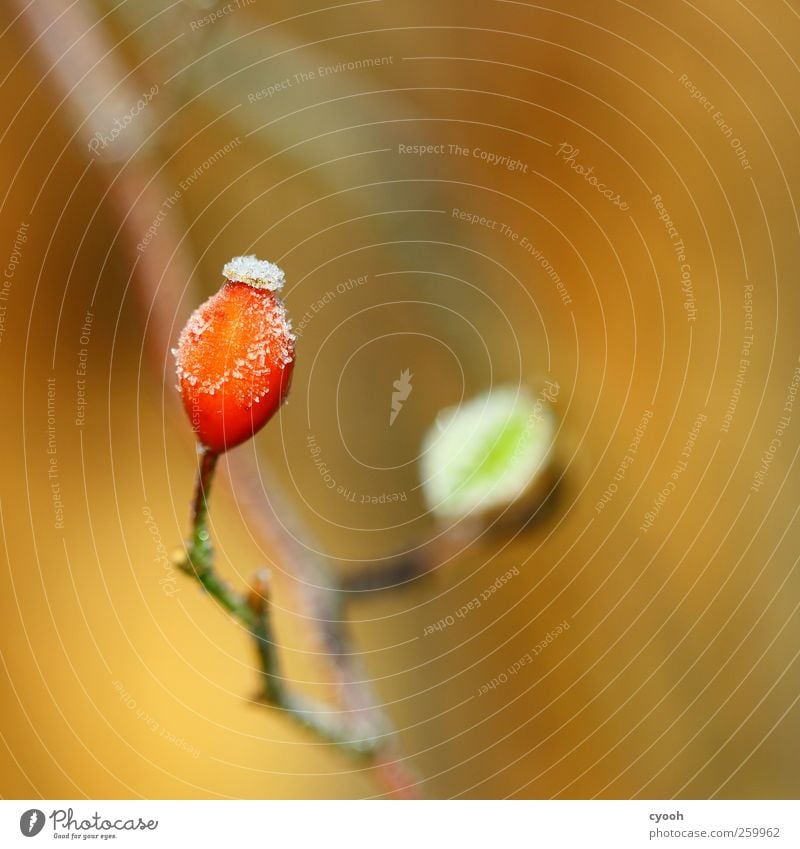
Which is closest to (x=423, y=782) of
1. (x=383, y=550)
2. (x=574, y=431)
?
(x=383, y=550)

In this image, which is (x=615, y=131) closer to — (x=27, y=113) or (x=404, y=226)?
(x=404, y=226)

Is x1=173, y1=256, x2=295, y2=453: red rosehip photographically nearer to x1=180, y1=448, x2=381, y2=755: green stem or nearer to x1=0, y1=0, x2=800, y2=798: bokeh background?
x1=180, y1=448, x2=381, y2=755: green stem

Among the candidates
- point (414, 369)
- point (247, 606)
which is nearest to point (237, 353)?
point (247, 606)

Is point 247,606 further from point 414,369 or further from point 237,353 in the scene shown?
point 414,369

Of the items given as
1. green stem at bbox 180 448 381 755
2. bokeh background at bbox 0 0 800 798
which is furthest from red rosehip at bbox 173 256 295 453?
bokeh background at bbox 0 0 800 798

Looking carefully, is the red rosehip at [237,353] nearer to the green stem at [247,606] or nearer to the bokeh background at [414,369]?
the green stem at [247,606]

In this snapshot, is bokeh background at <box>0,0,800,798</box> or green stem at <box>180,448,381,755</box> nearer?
green stem at <box>180,448,381,755</box>

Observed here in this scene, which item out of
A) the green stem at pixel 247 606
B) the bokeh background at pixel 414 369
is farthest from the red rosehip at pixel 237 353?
the bokeh background at pixel 414 369
